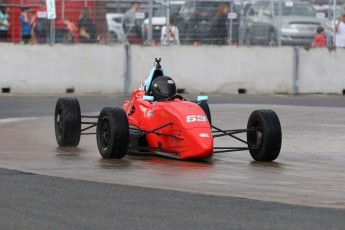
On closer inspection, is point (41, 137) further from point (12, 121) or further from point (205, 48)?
point (205, 48)

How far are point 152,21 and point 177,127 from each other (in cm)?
1382

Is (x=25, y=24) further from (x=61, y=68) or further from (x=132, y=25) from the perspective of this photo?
(x=132, y=25)

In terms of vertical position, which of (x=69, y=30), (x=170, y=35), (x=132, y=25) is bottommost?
(x=170, y=35)

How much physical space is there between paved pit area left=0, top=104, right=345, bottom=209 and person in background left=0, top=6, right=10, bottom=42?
8508 mm

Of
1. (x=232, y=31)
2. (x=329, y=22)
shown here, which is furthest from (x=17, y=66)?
(x=329, y=22)

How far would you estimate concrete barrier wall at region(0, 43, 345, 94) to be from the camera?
2538 centimetres

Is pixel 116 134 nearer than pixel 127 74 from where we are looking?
Yes

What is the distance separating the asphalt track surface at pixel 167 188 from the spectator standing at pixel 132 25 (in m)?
9.32

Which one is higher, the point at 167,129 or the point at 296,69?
the point at 296,69

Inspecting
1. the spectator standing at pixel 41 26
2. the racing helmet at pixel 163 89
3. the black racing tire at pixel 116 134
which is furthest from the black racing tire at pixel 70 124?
the spectator standing at pixel 41 26

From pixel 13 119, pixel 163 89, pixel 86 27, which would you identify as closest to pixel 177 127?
pixel 163 89

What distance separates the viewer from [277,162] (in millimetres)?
13492

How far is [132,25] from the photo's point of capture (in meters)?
26.8

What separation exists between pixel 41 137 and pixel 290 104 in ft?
29.5
